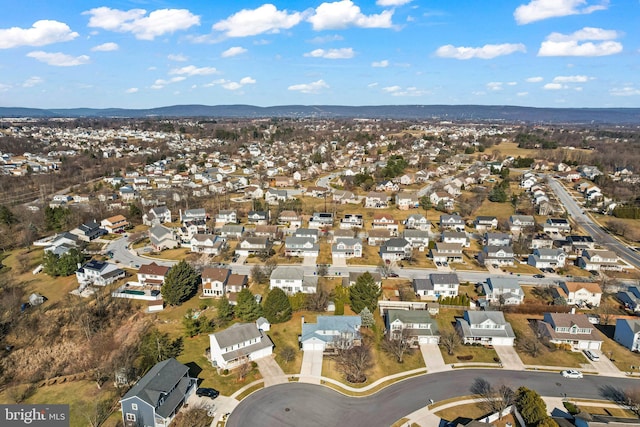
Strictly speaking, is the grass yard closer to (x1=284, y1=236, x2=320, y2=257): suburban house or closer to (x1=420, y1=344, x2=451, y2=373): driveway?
(x1=420, y1=344, x2=451, y2=373): driveway

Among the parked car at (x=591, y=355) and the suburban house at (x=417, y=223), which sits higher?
the suburban house at (x=417, y=223)

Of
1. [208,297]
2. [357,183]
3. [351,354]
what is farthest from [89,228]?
[357,183]

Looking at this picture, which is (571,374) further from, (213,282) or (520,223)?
(520,223)

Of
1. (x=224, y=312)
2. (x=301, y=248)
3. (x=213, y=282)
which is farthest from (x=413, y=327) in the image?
(x=301, y=248)

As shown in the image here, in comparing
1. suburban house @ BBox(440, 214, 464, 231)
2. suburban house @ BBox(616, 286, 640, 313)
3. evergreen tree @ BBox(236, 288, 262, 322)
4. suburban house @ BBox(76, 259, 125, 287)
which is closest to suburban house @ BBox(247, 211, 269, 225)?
suburban house @ BBox(76, 259, 125, 287)

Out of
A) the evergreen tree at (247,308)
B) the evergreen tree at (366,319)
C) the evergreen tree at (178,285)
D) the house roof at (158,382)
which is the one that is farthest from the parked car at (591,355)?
the evergreen tree at (178,285)

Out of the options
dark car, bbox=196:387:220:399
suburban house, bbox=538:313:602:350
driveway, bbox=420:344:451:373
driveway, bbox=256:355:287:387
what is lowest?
driveway, bbox=420:344:451:373

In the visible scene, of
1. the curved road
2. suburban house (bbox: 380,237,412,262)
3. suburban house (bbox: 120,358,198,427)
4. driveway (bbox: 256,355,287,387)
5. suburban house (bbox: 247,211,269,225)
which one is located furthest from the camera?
suburban house (bbox: 247,211,269,225)

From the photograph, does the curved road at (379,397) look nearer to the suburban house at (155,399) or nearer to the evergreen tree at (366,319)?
the suburban house at (155,399)
